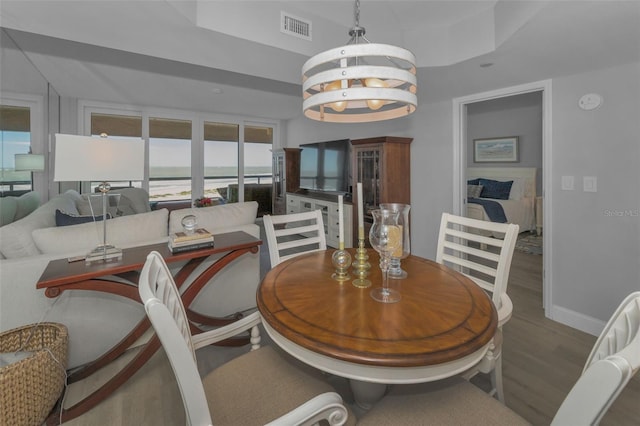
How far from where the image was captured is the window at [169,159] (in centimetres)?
562

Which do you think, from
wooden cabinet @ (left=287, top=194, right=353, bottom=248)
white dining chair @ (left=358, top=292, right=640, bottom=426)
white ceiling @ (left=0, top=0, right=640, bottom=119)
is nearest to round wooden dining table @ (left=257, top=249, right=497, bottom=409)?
white dining chair @ (left=358, top=292, right=640, bottom=426)

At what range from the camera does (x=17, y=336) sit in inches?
64.9

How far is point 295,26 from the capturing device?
2311 mm

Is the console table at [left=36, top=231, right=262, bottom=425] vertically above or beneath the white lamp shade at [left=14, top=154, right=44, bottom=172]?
beneath

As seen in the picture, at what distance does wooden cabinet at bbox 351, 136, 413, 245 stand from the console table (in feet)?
6.68

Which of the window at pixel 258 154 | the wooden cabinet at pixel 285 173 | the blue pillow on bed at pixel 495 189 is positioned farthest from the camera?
the window at pixel 258 154

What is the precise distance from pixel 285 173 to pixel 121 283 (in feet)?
15.1

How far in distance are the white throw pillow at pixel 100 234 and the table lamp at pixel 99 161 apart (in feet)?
0.61

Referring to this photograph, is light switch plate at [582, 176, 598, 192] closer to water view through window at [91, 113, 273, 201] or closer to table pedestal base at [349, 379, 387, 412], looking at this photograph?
table pedestal base at [349, 379, 387, 412]

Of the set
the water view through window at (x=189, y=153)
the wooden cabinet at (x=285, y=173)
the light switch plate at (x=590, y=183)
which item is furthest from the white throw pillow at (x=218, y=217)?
the water view through window at (x=189, y=153)

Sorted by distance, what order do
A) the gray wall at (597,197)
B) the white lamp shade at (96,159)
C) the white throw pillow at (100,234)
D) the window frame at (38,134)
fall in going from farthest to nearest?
the window frame at (38,134), the gray wall at (597,197), the white throw pillow at (100,234), the white lamp shade at (96,159)

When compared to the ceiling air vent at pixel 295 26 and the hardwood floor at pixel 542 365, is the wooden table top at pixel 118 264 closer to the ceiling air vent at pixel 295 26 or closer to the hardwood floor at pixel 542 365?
the ceiling air vent at pixel 295 26

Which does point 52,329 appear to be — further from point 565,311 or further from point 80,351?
point 565,311

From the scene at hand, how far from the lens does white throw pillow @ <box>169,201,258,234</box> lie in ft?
7.51
